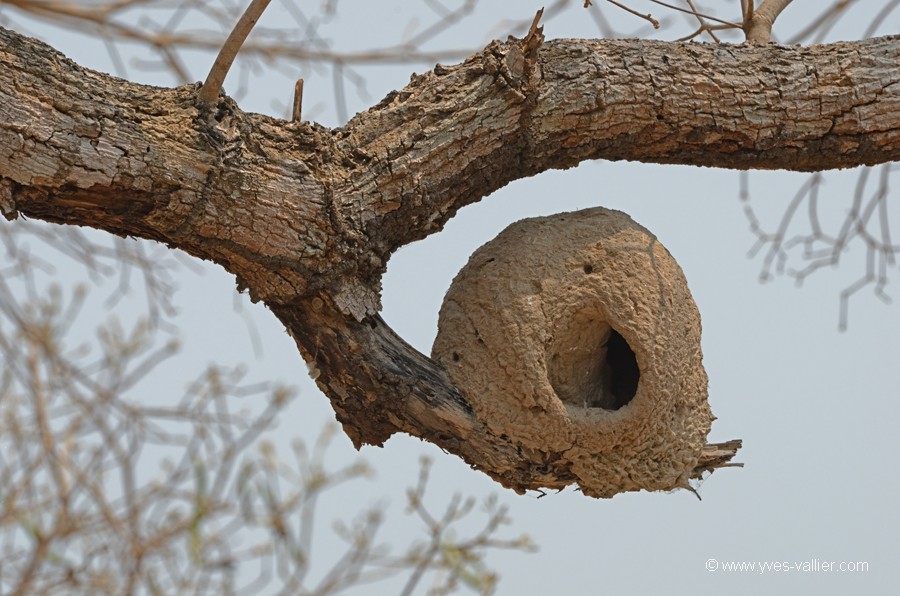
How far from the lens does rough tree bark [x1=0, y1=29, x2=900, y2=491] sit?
2844mm

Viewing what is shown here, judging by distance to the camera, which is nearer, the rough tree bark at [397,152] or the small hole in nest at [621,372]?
the rough tree bark at [397,152]

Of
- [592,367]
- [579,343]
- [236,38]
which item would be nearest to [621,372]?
[592,367]

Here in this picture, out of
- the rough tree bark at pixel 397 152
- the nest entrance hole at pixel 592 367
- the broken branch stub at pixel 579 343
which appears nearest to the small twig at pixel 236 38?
the rough tree bark at pixel 397 152

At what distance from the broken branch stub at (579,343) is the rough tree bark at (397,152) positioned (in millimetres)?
117

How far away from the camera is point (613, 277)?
3639mm

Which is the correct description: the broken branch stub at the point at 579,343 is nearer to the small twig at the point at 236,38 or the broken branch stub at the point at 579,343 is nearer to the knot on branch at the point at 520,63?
the knot on branch at the point at 520,63

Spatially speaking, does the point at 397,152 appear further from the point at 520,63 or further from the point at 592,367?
the point at 592,367

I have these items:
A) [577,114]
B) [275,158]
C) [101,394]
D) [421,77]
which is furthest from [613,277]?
[101,394]

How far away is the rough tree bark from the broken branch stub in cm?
12

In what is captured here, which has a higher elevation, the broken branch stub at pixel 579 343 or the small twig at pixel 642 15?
the small twig at pixel 642 15

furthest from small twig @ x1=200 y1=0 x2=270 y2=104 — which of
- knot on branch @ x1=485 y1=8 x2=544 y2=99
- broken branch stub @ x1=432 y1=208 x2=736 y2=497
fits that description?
broken branch stub @ x1=432 y1=208 x2=736 y2=497

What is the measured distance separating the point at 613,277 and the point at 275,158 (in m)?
1.22

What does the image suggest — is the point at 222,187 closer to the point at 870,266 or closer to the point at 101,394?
the point at 101,394

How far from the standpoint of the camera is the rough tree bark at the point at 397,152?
9.33ft
